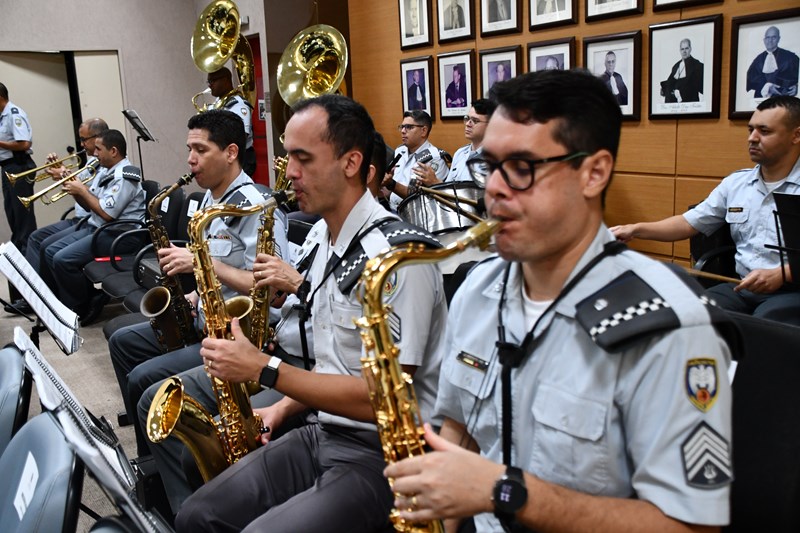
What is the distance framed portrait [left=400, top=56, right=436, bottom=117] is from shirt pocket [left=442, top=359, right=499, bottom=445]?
17.1ft

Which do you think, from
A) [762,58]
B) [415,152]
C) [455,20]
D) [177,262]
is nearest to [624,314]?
[177,262]

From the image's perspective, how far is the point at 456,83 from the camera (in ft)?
19.6

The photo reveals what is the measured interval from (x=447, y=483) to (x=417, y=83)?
5768 mm

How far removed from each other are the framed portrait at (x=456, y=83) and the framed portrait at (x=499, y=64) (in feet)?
0.48

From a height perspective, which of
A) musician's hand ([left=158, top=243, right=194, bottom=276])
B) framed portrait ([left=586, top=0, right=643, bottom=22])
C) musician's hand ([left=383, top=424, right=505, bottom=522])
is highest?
framed portrait ([left=586, top=0, right=643, bottom=22])

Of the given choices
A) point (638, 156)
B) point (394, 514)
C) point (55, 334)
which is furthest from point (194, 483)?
point (638, 156)

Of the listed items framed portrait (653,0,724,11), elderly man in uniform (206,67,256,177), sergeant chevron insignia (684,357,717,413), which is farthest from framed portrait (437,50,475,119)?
sergeant chevron insignia (684,357,717,413)

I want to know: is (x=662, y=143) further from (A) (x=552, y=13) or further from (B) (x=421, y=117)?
(B) (x=421, y=117)

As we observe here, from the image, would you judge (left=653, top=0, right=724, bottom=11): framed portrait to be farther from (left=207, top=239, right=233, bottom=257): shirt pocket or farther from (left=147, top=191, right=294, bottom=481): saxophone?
(left=147, top=191, right=294, bottom=481): saxophone

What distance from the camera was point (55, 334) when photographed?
2730 millimetres

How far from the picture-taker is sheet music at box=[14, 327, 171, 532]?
109 centimetres

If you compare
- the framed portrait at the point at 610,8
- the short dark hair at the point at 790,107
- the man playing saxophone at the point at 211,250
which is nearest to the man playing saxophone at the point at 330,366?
the man playing saxophone at the point at 211,250

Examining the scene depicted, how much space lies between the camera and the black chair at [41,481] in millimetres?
1278

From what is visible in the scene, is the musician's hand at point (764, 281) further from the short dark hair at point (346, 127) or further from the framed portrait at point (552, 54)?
the framed portrait at point (552, 54)
